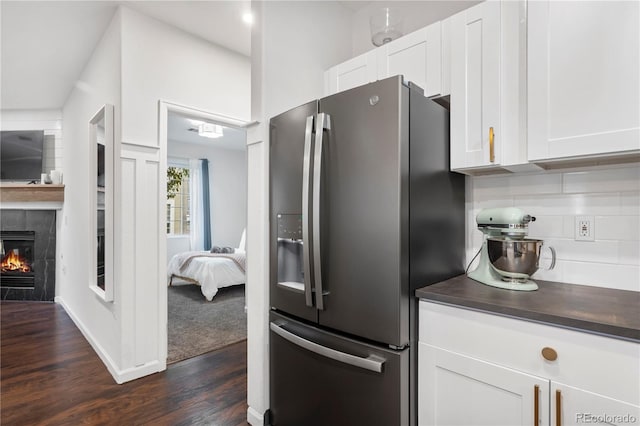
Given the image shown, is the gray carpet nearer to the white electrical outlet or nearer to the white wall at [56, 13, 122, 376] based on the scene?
the white wall at [56, 13, 122, 376]

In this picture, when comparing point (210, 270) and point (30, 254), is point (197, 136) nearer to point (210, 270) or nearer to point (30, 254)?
point (210, 270)

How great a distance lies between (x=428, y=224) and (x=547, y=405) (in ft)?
2.35

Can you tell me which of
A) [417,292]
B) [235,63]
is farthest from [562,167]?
[235,63]

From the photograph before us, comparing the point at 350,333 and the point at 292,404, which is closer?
the point at 350,333

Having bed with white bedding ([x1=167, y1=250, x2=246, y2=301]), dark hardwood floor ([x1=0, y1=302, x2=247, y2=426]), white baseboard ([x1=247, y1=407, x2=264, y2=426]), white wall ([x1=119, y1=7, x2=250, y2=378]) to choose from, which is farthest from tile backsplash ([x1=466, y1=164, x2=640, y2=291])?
bed with white bedding ([x1=167, y1=250, x2=246, y2=301])

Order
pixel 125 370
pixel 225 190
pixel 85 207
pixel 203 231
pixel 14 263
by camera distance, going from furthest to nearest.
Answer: pixel 225 190 < pixel 203 231 < pixel 14 263 < pixel 85 207 < pixel 125 370

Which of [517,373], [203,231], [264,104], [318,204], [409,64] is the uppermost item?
[409,64]

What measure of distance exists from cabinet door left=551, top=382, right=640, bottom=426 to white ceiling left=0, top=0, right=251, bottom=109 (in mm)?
2769

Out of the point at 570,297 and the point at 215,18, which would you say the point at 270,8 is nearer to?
the point at 215,18

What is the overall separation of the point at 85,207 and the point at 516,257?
3.89 meters

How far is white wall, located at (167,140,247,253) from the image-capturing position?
277 inches

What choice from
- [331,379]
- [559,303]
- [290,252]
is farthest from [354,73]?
[331,379]

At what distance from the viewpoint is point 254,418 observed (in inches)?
74.0

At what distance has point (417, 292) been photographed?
1.30m
